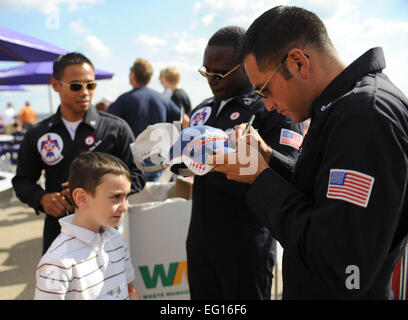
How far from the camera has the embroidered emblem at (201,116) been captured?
2.05 metres

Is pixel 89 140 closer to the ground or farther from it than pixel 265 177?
farther from it

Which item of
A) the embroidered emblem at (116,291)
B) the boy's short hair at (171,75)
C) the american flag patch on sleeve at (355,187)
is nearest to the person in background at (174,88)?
the boy's short hair at (171,75)

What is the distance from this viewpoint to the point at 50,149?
2027 mm

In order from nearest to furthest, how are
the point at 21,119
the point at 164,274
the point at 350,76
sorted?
the point at 350,76 → the point at 164,274 → the point at 21,119

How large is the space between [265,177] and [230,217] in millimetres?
803

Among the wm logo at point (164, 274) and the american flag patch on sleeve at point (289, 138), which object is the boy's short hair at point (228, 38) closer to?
the american flag patch on sleeve at point (289, 138)

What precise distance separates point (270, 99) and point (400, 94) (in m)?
0.39

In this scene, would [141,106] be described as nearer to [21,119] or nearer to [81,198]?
[81,198]

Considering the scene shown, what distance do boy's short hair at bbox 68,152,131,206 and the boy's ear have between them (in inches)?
0.8

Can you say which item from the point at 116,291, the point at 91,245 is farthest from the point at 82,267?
the point at 116,291

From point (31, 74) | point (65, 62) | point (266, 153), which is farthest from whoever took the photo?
point (31, 74)

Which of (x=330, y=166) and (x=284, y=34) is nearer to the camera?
(x=330, y=166)

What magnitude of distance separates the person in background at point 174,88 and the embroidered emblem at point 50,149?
327cm

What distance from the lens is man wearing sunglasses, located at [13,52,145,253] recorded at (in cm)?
202
